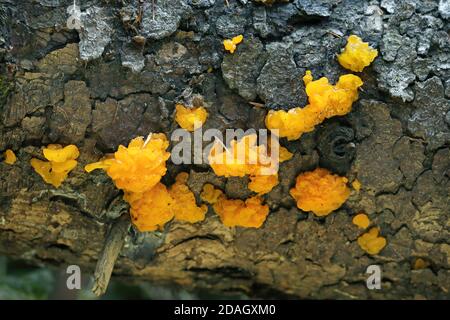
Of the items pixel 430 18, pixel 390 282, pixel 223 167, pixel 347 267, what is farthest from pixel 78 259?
pixel 430 18

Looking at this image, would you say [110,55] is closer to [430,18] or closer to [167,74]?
[167,74]

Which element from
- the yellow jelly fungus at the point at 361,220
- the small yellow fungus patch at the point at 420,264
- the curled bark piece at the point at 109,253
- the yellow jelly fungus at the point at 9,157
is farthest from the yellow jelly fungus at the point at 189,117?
the small yellow fungus patch at the point at 420,264

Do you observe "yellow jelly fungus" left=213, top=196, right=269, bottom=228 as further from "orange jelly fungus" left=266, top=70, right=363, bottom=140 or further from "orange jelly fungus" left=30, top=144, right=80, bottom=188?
"orange jelly fungus" left=30, top=144, right=80, bottom=188

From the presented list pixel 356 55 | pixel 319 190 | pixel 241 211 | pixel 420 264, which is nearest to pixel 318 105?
pixel 356 55

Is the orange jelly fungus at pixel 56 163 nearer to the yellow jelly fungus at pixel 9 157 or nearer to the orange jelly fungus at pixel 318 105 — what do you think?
the yellow jelly fungus at pixel 9 157

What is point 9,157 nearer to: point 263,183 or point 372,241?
point 263,183
